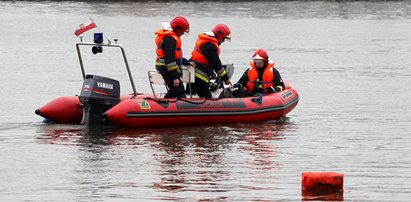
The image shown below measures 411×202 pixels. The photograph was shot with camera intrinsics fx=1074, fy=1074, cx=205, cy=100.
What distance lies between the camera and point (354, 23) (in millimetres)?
50719

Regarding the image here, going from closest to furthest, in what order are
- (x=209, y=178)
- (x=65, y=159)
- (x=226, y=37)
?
1. (x=209, y=178)
2. (x=65, y=159)
3. (x=226, y=37)

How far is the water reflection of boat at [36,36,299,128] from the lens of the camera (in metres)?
16.2

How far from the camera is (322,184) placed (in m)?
12.0

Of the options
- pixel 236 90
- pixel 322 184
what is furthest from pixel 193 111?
pixel 322 184

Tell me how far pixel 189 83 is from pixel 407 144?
350cm

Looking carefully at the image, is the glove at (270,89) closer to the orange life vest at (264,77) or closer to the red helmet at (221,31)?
the orange life vest at (264,77)

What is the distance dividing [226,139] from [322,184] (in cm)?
421

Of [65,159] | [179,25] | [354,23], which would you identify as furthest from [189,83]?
[354,23]

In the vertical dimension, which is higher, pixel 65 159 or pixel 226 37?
pixel 226 37

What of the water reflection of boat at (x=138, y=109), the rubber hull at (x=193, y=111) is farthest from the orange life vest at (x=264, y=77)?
the water reflection of boat at (x=138, y=109)

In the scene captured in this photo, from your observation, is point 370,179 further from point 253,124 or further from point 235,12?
point 235,12

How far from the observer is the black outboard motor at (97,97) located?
1616 cm

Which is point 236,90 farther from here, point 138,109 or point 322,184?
point 322,184

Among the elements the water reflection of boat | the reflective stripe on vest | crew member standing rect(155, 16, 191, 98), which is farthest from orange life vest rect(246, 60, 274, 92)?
the reflective stripe on vest
